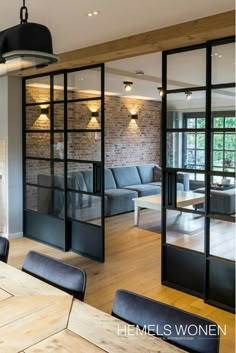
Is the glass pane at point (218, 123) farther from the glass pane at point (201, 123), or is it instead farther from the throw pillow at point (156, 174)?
the throw pillow at point (156, 174)

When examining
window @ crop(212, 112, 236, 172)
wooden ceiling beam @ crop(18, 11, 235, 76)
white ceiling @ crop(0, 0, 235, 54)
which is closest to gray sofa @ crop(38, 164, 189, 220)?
window @ crop(212, 112, 236, 172)

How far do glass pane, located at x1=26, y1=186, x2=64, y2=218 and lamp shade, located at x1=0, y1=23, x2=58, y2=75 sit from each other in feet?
11.3

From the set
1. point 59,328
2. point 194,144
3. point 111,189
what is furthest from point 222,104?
point 111,189

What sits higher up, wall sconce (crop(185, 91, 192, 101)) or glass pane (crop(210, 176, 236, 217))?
wall sconce (crop(185, 91, 192, 101))

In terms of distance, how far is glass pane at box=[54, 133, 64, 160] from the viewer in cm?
504

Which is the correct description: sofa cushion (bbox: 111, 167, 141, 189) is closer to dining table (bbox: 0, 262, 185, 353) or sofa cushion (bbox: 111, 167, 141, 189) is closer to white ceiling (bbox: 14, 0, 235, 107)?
Result: white ceiling (bbox: 14, 0, 235, 107)

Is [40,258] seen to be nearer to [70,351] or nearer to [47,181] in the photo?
[70,351]

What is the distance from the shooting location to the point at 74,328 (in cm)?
154

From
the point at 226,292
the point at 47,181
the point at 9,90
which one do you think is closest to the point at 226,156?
the point at 226,292

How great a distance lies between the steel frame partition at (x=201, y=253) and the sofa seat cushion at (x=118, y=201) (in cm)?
337

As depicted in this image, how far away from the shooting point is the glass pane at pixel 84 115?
4535 millimetres

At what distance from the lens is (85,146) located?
474 centimetres

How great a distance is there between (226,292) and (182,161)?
132 centimetres

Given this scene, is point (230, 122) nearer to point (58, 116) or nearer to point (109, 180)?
point (58, 116)
